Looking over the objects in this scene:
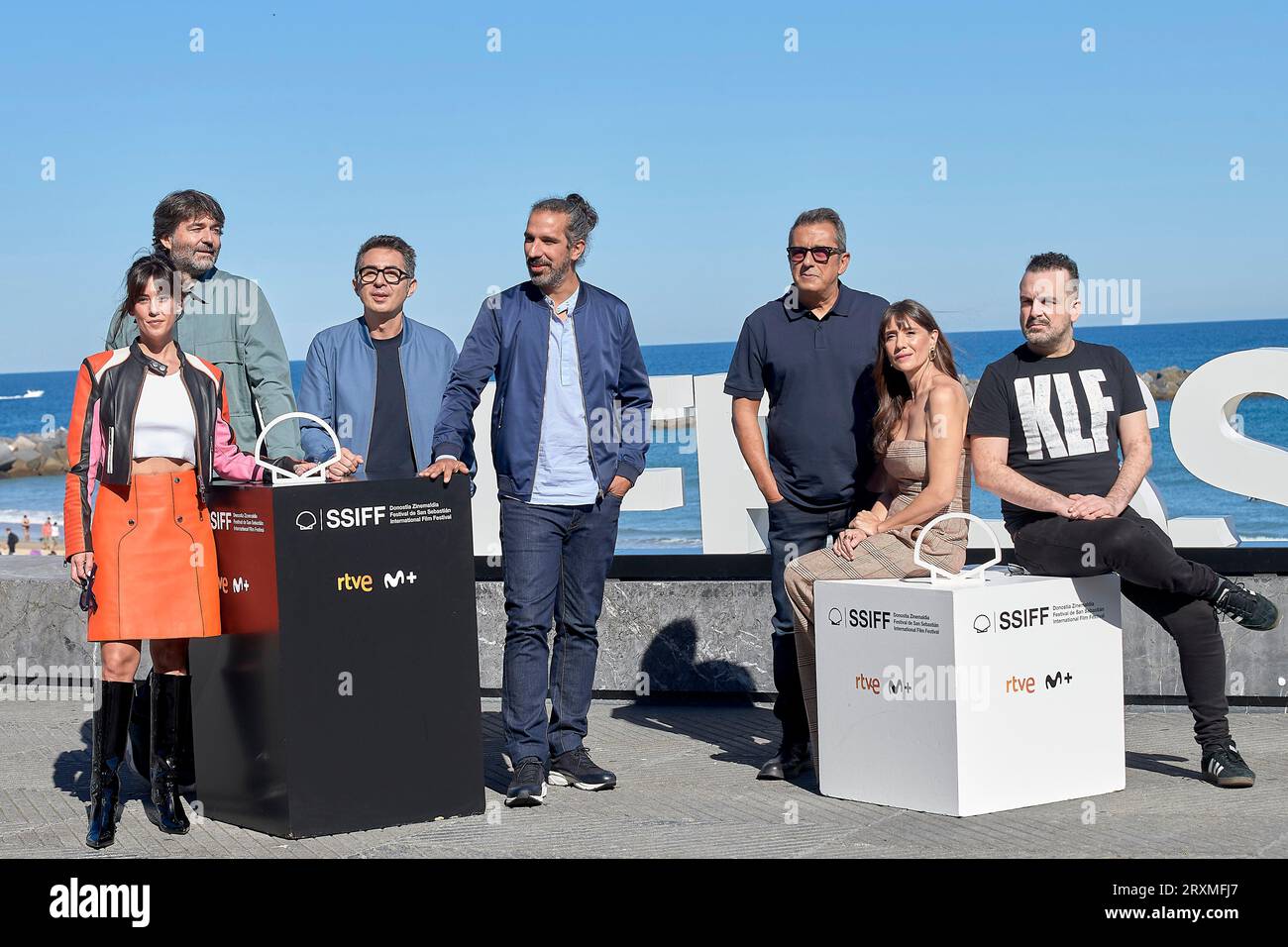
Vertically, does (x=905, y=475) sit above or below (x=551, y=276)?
below

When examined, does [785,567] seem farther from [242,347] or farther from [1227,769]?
[242,347]

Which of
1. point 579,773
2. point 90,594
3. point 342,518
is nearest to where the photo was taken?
point 342,518

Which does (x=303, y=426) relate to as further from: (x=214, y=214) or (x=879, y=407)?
(x=879, y=407)

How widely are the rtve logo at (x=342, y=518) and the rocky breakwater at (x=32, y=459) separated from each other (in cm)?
5624

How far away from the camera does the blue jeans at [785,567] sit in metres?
6.32

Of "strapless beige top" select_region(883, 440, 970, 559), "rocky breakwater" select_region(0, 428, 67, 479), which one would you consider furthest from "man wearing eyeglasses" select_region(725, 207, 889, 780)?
"rocky breakwater" select_region(0, 428, 67, 479)

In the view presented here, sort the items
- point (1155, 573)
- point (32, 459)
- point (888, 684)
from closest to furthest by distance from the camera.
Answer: point (888, 684) → point (1155, 573) → point (32, 459)

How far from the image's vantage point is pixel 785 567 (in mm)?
6293

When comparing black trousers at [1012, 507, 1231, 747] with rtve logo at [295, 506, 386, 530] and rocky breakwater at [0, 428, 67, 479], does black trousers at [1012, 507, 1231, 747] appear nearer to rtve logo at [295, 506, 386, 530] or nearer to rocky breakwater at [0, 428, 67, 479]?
rtve logo at [295, 506, 386, 530]

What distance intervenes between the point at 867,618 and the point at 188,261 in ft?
9.98

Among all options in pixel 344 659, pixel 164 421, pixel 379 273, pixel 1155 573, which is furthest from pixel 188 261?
pixel 1155 573

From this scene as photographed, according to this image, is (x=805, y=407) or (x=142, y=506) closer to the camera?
(x=142, y=506)

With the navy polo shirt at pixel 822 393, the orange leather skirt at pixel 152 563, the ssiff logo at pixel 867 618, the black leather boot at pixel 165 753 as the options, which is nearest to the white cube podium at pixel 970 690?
the ssiff logo at pixel 867 618

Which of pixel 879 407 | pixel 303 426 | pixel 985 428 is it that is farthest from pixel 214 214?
pixel 985 428
